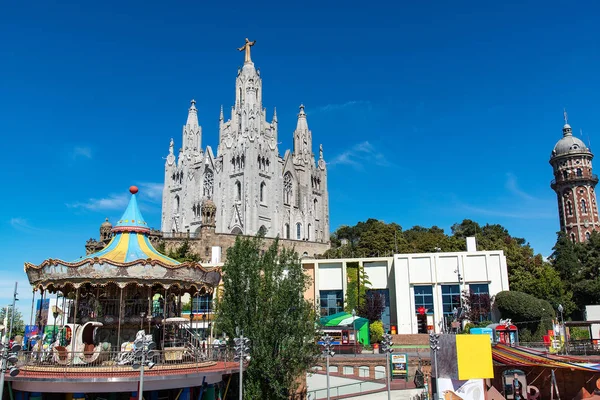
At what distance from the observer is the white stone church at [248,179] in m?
83.0

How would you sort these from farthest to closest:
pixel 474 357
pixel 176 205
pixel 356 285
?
pixel 176 205
pixel 356 285
pixel 474 357

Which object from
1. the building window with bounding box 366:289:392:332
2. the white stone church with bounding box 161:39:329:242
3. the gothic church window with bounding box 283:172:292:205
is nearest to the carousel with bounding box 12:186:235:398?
the building window with bounding box 366:289:392:332

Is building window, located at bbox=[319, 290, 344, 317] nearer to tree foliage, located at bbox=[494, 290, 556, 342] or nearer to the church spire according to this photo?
tree foliage, located at bbox=[494, 290, 556, 342]

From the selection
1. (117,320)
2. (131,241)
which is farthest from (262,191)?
(117,320)

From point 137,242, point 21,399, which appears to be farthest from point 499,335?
point 21,399

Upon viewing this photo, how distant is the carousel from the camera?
57.9 ft

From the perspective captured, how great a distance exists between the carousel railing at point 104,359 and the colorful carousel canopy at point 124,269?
2630mm

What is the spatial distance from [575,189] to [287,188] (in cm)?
4700

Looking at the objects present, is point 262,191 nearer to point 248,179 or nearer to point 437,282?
point 248,179

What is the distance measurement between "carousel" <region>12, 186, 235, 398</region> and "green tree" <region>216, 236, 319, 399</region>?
1067 millimetres

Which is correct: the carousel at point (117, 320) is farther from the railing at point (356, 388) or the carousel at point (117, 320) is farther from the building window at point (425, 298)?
→ the building window at point (425, 298)

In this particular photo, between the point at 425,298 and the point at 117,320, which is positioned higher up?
the point at 425,298

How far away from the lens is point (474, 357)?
20.5 m

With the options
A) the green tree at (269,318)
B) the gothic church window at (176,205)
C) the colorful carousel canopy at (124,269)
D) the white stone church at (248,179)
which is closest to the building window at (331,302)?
the green tree at (269,318)
